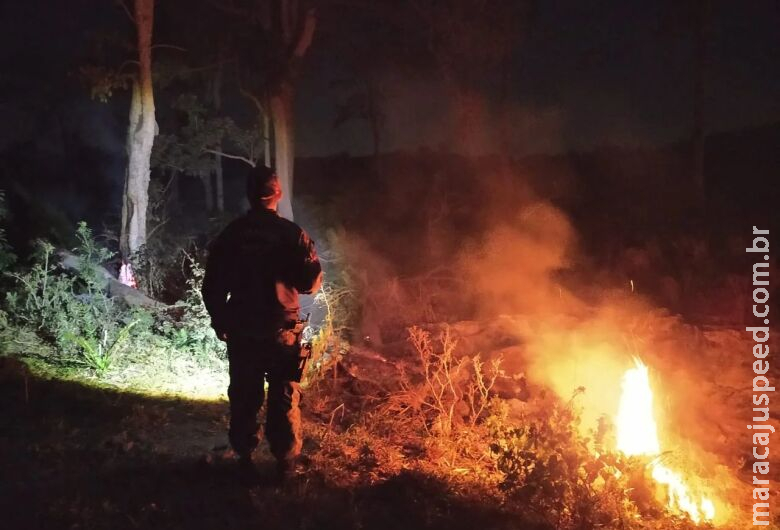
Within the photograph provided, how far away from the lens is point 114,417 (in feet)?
17.5

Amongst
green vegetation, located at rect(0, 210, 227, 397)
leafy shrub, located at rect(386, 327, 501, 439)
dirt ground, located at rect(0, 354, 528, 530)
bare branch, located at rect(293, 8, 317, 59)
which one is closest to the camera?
dirt ground, located at rect(0, 354, 528, 530)

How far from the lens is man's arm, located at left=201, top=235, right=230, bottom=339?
3.95 m

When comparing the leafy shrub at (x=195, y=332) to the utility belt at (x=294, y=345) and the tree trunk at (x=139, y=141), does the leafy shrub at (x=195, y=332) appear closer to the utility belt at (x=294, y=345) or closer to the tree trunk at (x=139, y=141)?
the utility belt at (x=294, y=345)

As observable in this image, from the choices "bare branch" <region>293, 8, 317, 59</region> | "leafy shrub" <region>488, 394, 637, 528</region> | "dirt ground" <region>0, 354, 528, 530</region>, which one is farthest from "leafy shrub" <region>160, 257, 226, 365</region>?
"bare branch" <region>293, 8, 317, 59</region>

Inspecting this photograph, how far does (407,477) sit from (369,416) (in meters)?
1.25

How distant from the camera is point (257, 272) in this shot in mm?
3916

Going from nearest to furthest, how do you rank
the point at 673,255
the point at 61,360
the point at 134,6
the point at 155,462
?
the point at 155,462
the point at 61,360
the point at 134,6
the point at 673,255

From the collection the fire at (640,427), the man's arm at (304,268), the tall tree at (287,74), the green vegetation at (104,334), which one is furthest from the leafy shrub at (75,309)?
the tall tree at (287,74)

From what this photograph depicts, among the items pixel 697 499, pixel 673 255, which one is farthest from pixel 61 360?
pixel 673 255

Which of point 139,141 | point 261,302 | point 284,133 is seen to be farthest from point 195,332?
point 284,133

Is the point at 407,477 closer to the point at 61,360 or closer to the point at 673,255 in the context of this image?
the point at 61,360

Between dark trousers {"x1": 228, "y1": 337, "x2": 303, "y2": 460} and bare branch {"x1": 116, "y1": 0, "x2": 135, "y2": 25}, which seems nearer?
dark trousers {"x1": 228, "y1": 337, "x2": 303, "y2": 460}

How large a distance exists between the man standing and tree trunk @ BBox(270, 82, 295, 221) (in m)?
9.86

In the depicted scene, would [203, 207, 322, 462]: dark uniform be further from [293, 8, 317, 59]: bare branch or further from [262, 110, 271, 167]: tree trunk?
[262, 110, 271, 167]: tree trunk
